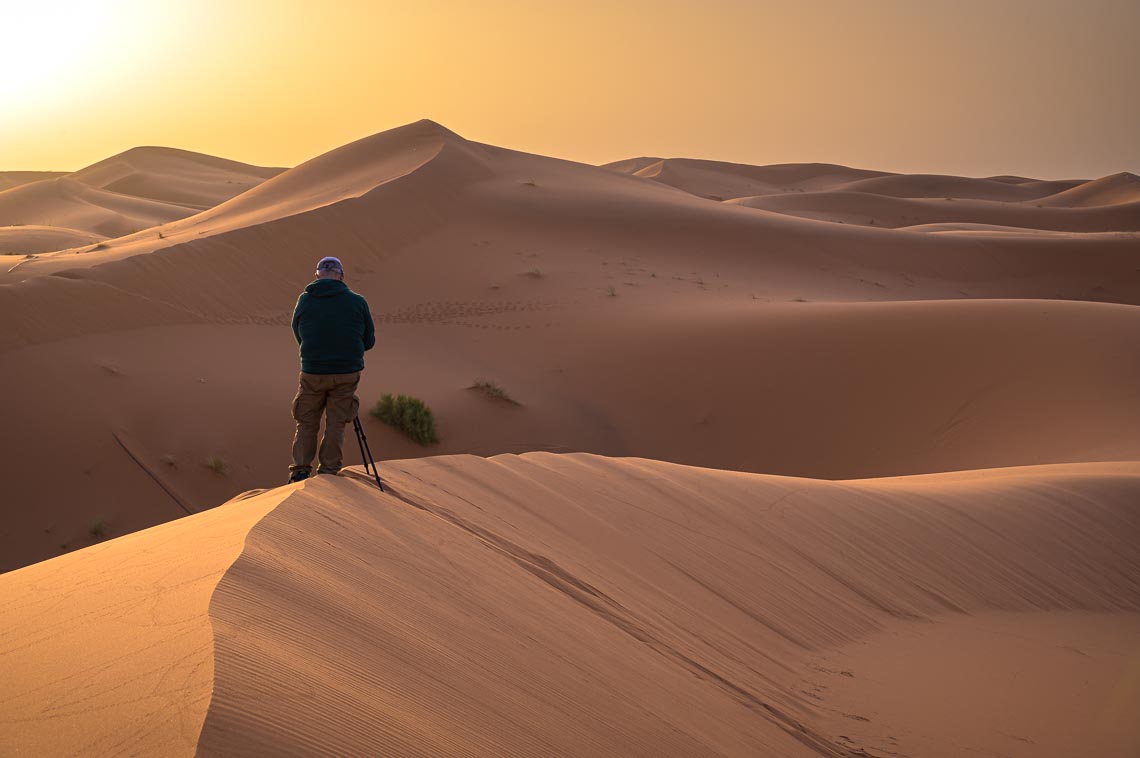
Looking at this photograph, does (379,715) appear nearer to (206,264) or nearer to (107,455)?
(107,455)

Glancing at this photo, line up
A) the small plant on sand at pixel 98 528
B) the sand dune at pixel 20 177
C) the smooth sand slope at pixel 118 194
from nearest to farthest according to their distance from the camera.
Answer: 1. the small plant on sand at pixel 98 528
2. the smooth sand slope at pixel 118 194
3. the sand dune at pixel 20 177

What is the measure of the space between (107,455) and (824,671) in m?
9.76

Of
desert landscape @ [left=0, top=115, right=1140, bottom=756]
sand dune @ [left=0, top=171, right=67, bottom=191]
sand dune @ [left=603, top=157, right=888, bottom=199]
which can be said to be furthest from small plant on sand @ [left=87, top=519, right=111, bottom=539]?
sand dune @ [left=0, top=171, right=67, bottom=191]

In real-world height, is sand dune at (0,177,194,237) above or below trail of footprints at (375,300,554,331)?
above

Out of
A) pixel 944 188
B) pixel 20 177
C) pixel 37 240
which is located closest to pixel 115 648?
pixel 37 240

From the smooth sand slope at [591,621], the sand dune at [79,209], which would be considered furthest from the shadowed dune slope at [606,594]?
the sand dune at [79,209]

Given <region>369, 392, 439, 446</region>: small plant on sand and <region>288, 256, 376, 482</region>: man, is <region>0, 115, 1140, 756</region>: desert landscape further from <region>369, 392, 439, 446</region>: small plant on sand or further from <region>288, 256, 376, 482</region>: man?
<region>288, 256, 376, 482</region>: man

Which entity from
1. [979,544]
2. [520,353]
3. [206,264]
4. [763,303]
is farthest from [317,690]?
[763,303]

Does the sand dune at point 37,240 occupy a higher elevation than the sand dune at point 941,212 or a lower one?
lower

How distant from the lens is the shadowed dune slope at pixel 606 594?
9.74 ft

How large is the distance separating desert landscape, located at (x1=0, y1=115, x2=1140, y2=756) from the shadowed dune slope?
0.02 metres

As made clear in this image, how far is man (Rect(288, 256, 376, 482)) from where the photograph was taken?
19.4 feet

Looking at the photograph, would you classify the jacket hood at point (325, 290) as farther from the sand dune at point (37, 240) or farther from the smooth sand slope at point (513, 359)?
the sand dune at point (37, 240)

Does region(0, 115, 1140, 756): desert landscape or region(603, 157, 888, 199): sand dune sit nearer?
region(0, 115, 1140, 756): desert landscape
